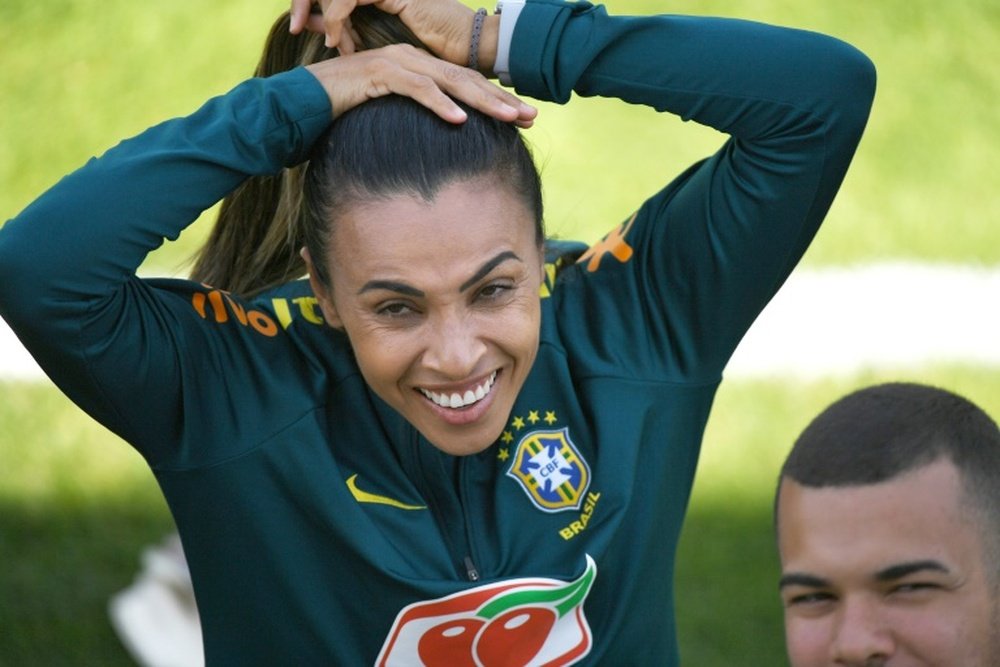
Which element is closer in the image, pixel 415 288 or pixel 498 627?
pixel 415 288

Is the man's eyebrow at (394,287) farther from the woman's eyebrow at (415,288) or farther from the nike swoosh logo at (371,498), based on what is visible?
the nike swoosh logo at (371,498)

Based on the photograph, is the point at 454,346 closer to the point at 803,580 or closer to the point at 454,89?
the point at 454,89

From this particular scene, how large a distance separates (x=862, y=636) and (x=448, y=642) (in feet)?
2.78

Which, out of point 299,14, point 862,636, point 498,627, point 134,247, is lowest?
point 862,636

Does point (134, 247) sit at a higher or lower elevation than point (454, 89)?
lower

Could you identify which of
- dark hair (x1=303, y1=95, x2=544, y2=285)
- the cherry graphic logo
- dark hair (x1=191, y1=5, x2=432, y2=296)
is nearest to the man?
the cherry graphic logo

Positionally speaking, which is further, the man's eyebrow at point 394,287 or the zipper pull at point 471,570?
the zipper pull at point 471,570

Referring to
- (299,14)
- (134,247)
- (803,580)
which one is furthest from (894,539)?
(299,14)

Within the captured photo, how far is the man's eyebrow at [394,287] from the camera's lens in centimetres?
259

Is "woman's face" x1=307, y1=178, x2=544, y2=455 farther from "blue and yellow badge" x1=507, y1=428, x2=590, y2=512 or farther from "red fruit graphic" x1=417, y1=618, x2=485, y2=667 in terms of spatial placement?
"red fruit graphic" x1=417, y1=618, x2=485, y2=667

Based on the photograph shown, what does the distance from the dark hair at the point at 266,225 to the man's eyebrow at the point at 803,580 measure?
1.24 metres

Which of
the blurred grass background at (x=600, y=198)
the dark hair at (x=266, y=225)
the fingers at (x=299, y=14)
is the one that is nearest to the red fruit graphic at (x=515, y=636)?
the dark hair at (x=266, y=225)

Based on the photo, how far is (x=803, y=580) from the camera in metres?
2.22

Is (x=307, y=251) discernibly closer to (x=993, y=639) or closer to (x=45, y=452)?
(x=993, y=639)
